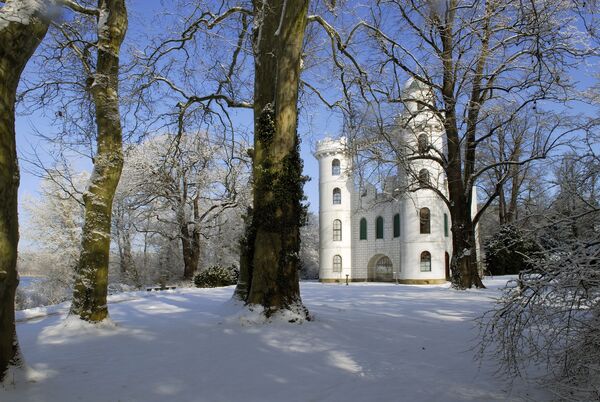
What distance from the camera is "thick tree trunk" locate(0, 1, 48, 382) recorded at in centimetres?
418

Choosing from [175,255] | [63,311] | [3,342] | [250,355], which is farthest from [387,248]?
[3,342]

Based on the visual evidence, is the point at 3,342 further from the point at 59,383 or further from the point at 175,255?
the point at 175,255

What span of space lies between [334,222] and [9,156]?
3461 centimetres

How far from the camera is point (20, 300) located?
2381cm

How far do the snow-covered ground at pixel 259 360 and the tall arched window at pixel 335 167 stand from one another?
96.1 ft

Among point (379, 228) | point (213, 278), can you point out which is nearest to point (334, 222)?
point (379, 228)

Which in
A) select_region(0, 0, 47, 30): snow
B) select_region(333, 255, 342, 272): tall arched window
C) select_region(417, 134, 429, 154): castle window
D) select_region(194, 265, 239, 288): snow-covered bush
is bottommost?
select_region(194, 265, 239, 288): snow-covered bush

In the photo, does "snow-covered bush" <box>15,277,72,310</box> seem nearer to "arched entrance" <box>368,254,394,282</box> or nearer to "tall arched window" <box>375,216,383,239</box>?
"arched entrance" <box>368,254,394,282</box>

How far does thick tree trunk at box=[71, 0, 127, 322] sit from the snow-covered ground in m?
0.53

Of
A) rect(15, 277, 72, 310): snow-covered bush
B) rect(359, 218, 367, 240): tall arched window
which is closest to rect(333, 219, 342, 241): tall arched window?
rect(359, 218, 367, 240): tall arched window

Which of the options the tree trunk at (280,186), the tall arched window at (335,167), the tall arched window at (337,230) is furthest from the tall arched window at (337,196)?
the tree trunk at (280,186)

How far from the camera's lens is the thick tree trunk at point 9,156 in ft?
13.7

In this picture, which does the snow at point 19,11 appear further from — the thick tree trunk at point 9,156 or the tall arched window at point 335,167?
the tall arched window at point 335,167

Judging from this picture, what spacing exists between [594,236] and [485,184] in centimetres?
3515
